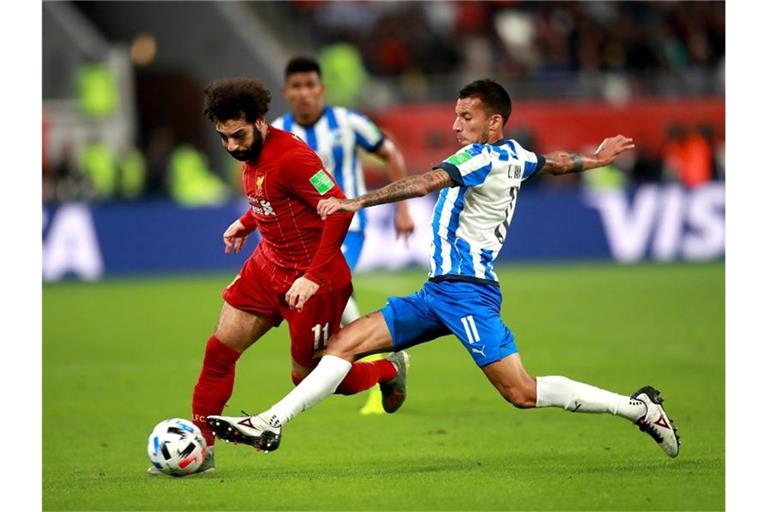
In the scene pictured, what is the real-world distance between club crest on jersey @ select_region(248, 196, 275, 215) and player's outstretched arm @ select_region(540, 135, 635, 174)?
4.82 feet

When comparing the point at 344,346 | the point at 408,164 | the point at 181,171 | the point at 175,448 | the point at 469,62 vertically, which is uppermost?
the point at 469,62

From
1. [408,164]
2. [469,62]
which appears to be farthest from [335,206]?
[469,62]

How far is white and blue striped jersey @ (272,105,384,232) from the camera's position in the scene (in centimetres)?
929

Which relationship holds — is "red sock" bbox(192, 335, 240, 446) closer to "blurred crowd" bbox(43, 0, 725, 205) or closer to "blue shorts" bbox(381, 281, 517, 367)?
"blue shorts" bbox(381, 281, 517, 367)

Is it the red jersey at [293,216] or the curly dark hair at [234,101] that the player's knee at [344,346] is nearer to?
the red jersey at [293,216]

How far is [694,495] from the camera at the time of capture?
604 cm

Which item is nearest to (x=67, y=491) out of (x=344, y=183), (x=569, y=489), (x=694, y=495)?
(x=569, y=489)

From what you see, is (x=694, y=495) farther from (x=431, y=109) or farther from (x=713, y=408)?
(x=431, y=109)

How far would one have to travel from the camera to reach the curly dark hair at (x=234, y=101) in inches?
255

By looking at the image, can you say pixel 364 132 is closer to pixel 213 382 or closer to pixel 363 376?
pixel 363 376

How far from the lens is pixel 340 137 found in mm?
9320

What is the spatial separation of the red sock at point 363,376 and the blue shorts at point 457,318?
48cm

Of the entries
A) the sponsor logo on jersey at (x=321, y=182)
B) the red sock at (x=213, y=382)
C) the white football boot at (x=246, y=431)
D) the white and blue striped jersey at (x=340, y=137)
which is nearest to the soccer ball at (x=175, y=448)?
the red sock at (x=213, y=382)

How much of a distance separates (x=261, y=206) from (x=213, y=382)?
0.98m
